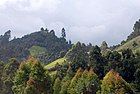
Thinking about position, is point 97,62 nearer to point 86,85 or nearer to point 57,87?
point 57,87

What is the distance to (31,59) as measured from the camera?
9788 cm

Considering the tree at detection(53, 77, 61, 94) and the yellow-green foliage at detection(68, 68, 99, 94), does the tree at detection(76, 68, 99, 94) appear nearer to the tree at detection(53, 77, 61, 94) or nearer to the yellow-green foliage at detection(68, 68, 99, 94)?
the yellow-green foliage at detection(68, 68, 99, 94)

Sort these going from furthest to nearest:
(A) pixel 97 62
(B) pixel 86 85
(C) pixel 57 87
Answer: (A) pixel 97 62
(C) pixel 57 87
(B) pixel 86 85

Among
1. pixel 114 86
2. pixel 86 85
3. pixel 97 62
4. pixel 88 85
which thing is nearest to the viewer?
pixel 114 86

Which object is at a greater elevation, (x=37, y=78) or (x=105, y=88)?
(x=37, y=78)

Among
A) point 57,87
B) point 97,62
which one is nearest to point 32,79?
point 57,87

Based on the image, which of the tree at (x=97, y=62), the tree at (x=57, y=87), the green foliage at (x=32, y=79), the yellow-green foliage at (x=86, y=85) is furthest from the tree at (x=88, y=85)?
the tree at (x=97, y=62)

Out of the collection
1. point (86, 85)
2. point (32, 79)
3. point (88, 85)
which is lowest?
point (88, 85)

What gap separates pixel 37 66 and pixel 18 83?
19.9 ft

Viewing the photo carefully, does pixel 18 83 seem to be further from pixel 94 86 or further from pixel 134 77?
pixel 134 77

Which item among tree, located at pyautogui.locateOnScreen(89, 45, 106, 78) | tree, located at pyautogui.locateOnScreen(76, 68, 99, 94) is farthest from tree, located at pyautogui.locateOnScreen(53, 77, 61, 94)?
tree, located at pyautogui.locateOnScreen(76, 68, 99, 94)

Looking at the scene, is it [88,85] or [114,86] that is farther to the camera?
[88,85]

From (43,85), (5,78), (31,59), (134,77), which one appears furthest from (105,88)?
(5,78)

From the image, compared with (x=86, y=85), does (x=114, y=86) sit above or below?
below
